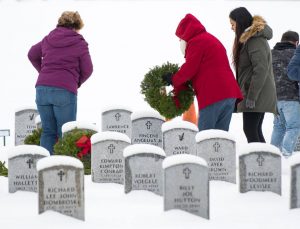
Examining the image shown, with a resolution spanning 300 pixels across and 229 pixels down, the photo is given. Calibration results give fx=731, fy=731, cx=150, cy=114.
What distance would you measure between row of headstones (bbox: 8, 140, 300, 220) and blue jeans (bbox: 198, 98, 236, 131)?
3.87 feet

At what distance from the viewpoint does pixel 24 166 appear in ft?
23.0

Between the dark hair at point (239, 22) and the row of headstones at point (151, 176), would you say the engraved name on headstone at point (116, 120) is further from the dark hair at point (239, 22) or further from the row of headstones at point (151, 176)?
the row of headstones at point (151, 176)

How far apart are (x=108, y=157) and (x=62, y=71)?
145 centimetres

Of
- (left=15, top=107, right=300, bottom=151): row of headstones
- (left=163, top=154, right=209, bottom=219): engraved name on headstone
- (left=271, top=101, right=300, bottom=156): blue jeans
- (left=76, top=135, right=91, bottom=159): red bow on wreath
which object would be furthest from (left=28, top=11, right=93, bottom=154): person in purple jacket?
(left=163, top=154, right=209, bottom=219): engraved name on headstone

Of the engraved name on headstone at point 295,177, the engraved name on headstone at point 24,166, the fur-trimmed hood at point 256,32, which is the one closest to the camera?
the engraved name on headstone at point 295,177

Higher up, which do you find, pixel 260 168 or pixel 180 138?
pixel 180 138

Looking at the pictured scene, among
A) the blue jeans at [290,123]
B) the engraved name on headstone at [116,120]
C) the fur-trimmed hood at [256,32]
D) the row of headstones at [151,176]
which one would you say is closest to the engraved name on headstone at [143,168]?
the row of headstones at [151,176]

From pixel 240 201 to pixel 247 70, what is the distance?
7.32ft

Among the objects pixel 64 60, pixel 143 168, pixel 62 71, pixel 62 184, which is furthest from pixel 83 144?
pixel 62 184

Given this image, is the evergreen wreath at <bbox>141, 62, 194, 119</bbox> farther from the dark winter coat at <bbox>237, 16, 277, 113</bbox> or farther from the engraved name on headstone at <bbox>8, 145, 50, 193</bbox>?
the engraved name on headstone at <bbox>8, 145, 50, 193</bbox>

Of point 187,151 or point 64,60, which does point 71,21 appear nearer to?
point 64,60

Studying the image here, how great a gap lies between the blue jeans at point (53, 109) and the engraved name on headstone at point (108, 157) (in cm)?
113

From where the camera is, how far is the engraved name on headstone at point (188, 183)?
5980 mm

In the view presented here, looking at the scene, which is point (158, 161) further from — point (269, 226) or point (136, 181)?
point (269, 226)
